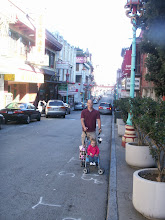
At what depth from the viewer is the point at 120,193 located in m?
5.34

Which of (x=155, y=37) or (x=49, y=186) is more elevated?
(x=155, y=37)

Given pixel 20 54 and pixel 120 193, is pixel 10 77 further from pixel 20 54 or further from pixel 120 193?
pixel 120 193

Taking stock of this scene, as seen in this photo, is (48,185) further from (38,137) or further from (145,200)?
(38,137)

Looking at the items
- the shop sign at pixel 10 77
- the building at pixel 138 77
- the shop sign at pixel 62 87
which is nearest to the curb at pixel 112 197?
the building at pixel 138 77

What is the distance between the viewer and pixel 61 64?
3900 centimetres

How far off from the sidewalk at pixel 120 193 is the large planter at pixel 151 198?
0.65ft

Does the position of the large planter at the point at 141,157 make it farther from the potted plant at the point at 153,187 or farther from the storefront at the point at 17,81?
the storefront at the point at 17,81

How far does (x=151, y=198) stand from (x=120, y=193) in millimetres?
1369

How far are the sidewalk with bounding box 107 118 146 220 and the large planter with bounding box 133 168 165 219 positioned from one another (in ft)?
0.65

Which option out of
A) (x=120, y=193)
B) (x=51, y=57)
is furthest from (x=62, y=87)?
(x=120, y=193)

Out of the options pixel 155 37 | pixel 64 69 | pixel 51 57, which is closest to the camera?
pixel 155 37

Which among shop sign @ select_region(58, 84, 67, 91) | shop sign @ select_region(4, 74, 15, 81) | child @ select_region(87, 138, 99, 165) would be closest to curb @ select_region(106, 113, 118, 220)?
child @ select_region(87, 138, 99, 165)

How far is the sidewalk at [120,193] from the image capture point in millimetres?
4312

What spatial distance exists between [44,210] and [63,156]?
4.27 metres
